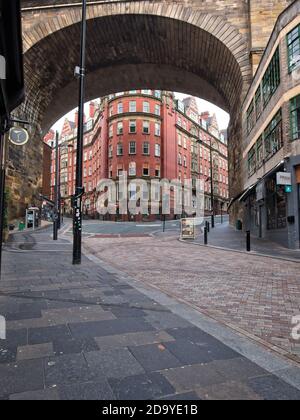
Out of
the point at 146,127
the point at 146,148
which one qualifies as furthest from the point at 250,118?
Result: the point at 146,127

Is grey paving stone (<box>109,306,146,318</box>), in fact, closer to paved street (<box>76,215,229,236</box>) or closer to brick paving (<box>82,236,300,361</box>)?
brick paving (<box>82,236,300,361</box>)

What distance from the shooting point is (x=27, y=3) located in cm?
2611

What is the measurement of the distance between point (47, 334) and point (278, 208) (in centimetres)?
1543

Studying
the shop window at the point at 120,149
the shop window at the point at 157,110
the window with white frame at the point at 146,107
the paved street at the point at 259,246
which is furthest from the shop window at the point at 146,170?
the paved street at the point at 259,246

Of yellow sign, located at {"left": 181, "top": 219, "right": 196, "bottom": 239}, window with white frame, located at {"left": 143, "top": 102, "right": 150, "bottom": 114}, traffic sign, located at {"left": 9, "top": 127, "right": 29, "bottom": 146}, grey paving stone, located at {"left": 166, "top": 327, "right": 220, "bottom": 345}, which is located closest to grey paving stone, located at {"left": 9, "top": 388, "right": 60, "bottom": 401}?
grey paving stone, located at {"left": 166, "top": 327, "right": 220, "bottom": 345}

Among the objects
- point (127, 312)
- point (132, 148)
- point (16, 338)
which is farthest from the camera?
point (132, 148)

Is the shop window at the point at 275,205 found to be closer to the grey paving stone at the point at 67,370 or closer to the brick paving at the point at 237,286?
the brick paving at the point at 237,286

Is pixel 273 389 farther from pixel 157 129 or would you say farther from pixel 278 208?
pixel 157 129

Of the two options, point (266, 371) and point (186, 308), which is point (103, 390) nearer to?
point (266, 371)

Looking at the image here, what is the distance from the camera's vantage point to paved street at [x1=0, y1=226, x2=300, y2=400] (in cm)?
268

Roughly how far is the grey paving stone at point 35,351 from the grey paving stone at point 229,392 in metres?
1.60

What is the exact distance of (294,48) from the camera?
14984mm

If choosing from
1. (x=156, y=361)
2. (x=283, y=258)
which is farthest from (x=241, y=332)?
(x=283, y=258)

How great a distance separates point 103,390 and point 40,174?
31.1m
